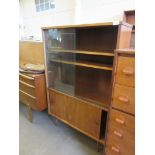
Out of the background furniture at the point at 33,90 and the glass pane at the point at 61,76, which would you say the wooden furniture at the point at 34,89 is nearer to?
the background furniture at the point at 33,90

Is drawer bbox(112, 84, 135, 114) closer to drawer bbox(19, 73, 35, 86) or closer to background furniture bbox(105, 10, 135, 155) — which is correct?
background furniture bbox(105, 10, 135, 155)

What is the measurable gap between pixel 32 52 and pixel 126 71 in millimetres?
2021

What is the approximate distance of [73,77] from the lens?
2.10m

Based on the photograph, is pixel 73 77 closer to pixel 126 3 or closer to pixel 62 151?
pixel 62 151

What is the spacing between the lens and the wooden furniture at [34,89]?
6.66 feet

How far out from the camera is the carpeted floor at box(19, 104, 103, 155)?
1698 mm

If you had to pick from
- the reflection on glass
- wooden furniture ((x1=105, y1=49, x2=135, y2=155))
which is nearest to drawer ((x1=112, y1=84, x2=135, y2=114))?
wooden furniture ((x1=105, y1=49, x2=135, y2=155))

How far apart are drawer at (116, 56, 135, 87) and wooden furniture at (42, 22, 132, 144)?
47 centimetres

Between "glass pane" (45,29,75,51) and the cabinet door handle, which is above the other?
"glass pane" (45,29,75,51)

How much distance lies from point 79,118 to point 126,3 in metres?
1.53

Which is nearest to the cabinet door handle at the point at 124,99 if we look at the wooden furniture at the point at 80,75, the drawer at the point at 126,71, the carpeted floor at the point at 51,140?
the drawer at the point at 126,71
